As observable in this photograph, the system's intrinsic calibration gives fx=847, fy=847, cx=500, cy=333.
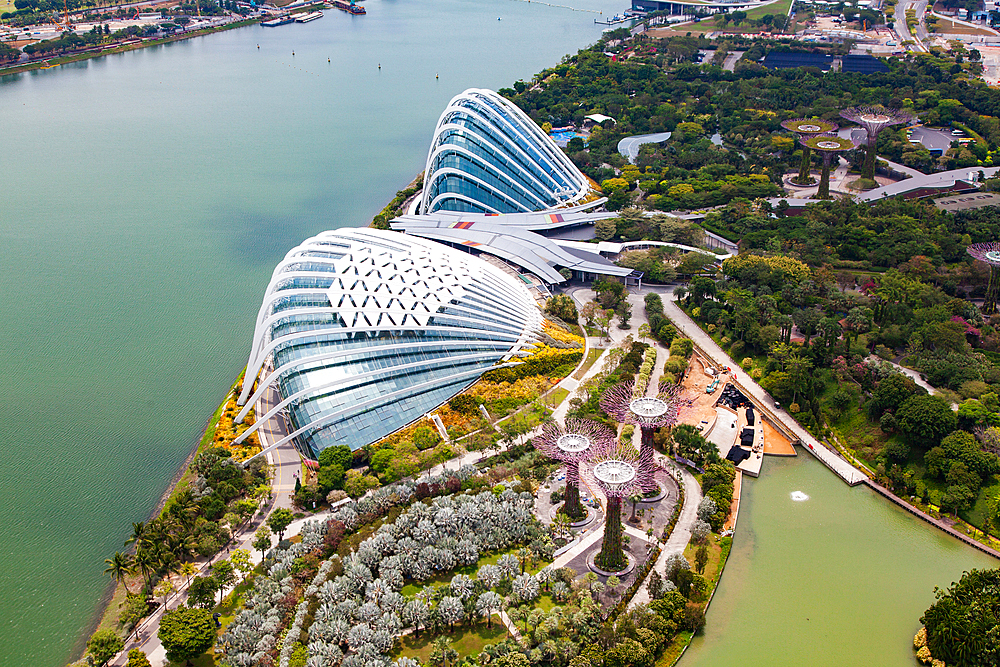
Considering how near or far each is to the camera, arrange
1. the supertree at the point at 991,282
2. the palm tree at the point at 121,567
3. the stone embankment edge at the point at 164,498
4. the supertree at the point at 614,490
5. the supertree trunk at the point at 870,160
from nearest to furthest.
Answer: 1. the supertree at the point at 614,490
2. the palm tree at the point at 121,567
3. the stone embankment edge at the point at 164,498
4. the supertree at the point at 991,282
5. the supertree trunk at the point at 870,160

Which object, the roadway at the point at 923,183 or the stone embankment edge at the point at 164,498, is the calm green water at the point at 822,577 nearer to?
the stone embankment edge at the point at 164,498

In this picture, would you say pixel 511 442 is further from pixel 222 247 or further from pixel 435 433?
pixel 222 247

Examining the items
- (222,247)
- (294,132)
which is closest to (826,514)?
(222,247)

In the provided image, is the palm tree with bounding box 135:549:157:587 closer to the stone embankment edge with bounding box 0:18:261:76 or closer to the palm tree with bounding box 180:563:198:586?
the palm tree with bounding box 180:563:198:586

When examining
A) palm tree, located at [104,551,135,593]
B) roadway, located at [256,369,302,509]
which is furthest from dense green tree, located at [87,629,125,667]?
roadway, located at [256,369,302,509]

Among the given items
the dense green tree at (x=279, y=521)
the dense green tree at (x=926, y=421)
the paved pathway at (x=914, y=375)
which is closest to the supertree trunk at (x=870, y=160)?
the paved pathway at (x=914, y=375)
